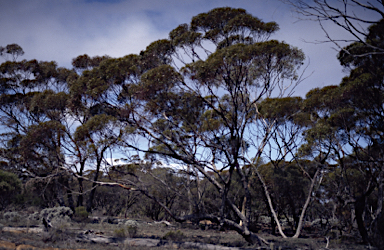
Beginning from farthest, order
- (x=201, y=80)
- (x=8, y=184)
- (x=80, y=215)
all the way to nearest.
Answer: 1. (x=80, y=215)
2. (x=8, y=184)
3. (x=201, y=80)

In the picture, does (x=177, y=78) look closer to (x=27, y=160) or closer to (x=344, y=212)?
(x=27, y=160)

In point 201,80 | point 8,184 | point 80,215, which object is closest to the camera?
point 201,80

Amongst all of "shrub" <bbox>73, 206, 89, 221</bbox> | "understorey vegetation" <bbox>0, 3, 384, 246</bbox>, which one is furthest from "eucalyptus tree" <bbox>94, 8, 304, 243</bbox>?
"shrub" <bbox>73, 206, 89, 221</bbox>

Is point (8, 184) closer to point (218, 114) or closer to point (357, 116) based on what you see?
point (218, 114)

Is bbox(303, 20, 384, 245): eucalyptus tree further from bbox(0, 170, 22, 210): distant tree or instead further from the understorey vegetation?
bbox(0, 170, 22, 210): distant tree

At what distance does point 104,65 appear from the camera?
12.5 m

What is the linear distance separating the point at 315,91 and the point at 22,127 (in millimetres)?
21779

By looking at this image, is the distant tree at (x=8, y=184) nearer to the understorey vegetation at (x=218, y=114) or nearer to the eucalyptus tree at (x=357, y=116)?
the understorey vegetation at (x=218, y=114)

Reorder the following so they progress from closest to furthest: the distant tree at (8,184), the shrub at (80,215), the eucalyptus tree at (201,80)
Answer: the eucalyptus tree at (201,80)
the distant tree at (8,184)
the shrub at (80,215)

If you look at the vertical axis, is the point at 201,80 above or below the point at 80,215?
above

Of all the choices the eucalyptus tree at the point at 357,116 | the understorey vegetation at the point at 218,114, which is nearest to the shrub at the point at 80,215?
the understorey vegetation at the point at 218,114

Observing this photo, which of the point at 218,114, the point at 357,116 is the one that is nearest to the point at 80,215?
the point at 218,114

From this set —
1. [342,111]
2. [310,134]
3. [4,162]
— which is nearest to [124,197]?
[4,162]

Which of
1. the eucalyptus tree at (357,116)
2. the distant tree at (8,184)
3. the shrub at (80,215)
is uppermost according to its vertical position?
the eucalyptus tree at (357,116)
